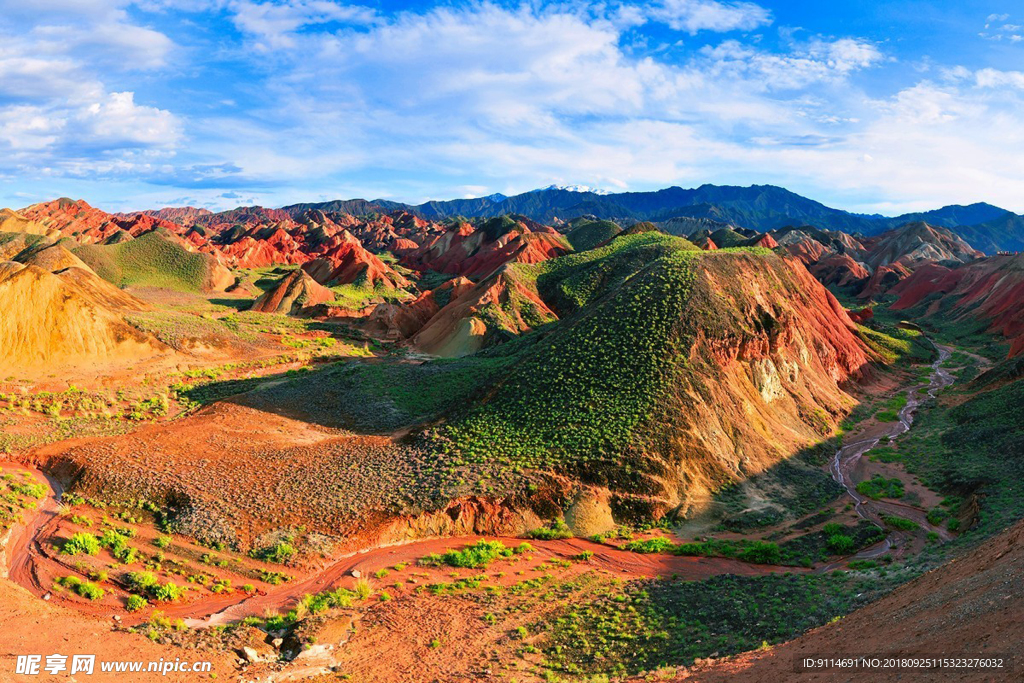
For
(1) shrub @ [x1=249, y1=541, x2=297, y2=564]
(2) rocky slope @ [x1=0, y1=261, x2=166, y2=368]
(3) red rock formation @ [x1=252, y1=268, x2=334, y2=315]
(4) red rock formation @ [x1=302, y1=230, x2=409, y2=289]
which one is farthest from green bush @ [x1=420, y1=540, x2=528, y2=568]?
(4) red rock formation @ [x1=302, y1=230, x2=409, y2=289]

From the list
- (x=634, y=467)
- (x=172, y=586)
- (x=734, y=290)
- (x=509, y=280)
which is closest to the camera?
(x=172, y=586)

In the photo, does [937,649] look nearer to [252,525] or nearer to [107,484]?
[252,525]

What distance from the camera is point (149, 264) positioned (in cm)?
10269

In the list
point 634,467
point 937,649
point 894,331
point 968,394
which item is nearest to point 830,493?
point 634,467

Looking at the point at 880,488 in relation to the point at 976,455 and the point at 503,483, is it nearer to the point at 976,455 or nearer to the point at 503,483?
the point at 976,455

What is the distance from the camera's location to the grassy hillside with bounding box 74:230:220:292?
9738 cm

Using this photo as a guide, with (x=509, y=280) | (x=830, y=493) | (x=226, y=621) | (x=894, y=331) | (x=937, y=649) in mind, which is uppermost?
(x=509, y=280)

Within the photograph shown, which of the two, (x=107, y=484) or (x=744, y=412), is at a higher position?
(x=744, y=412)

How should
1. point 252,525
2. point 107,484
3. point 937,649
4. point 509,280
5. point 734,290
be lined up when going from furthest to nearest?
point 509,280
point 734,290
point 107,484
point 252,525
point 937,649

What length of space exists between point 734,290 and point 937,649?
107ft

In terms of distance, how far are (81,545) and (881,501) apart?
3659 centimetres

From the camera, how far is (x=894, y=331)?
7025 cm

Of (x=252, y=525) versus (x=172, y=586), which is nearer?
(x=172, y=586)

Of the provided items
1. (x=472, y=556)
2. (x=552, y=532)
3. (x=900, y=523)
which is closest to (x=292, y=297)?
(x=552, y=532)
